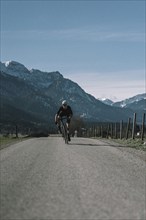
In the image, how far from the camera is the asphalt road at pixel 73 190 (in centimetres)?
777

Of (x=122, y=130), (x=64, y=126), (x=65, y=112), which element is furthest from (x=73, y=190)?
(x=122, y=130)

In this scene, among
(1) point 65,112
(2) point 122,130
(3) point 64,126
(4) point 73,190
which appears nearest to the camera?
(4) point 73,190

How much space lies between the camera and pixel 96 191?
32.2 feet

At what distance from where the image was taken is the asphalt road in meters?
7.77

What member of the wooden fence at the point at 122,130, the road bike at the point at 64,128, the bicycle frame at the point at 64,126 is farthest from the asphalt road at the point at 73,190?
the wooden fence at the point at 122,130

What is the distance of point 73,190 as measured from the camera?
9906 mm

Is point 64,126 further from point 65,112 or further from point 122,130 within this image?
point 122,130

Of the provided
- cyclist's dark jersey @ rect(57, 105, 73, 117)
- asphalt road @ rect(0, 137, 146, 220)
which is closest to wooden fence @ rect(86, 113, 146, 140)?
cyclist's dark jersey @ rect(57, 105, 73, 117)

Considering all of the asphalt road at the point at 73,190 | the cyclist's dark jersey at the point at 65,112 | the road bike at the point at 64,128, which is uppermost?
the cyclist's dark jersey at the point at 65,112

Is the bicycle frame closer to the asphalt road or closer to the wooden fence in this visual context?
the wooden fence

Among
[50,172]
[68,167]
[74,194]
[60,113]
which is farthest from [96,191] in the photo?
[60,113]

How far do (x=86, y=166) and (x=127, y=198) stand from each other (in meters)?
5.23

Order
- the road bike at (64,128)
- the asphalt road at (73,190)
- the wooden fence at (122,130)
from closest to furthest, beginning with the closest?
the asphalt road at (73,190)
the road bike at (64,128)
the wooden fence at (122,130)

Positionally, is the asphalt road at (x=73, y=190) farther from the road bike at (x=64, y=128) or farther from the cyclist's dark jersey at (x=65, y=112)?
the road bike at (x=64, y=128)
